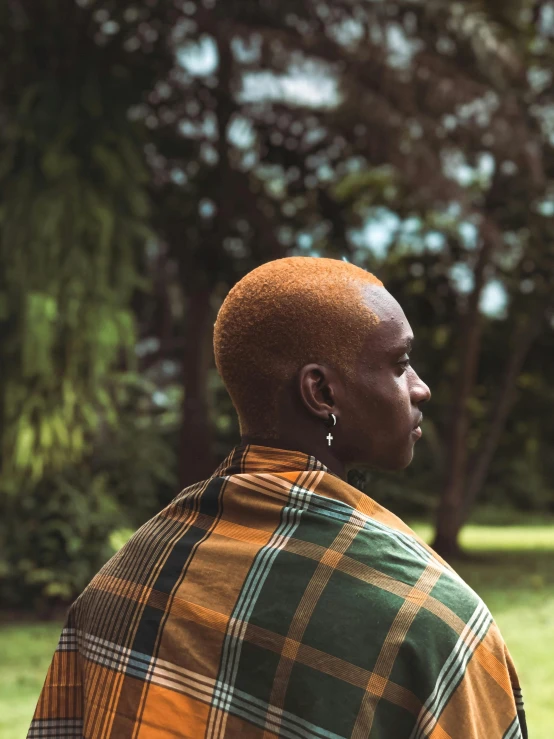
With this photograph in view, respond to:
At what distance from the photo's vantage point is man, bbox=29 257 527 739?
1418 millimetres

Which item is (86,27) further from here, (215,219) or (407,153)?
(407,153)

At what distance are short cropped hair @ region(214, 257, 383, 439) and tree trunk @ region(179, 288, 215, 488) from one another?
940 cm

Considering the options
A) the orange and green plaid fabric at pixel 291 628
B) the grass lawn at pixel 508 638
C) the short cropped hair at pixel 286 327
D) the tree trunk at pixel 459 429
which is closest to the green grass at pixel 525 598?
the grass lawn at pixel 508 638

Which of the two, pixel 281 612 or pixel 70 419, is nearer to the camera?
pixel 281 612

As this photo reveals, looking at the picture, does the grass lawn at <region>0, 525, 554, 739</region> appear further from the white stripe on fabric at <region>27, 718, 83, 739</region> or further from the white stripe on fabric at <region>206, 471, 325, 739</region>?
the white stripe on fabric at <region>206, 471, 325, 739</region>

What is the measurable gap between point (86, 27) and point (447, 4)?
10.8 ft

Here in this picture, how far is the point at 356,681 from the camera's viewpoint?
1.42 metres

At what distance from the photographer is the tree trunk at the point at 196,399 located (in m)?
11.0

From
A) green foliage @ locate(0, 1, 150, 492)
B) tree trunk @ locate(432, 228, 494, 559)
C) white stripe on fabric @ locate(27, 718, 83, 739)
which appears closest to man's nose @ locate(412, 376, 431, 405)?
white stripe on fabric @ locate(27, 718, 83, 739)

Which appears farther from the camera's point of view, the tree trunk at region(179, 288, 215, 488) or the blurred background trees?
the tree trunk at region(179, 288, 215, 488)

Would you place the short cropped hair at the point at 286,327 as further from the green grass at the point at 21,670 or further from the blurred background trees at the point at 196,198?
the blurred background trees at the point at 196,198

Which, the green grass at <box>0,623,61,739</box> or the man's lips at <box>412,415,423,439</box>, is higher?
the man's lips at <box>412,415,423,439</box>

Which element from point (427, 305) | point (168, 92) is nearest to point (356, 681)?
point (168, 92)

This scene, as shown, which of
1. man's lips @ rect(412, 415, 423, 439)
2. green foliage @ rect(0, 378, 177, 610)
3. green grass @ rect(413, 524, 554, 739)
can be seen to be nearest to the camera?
man's lips @ rect(412, 415, 423, 439)
